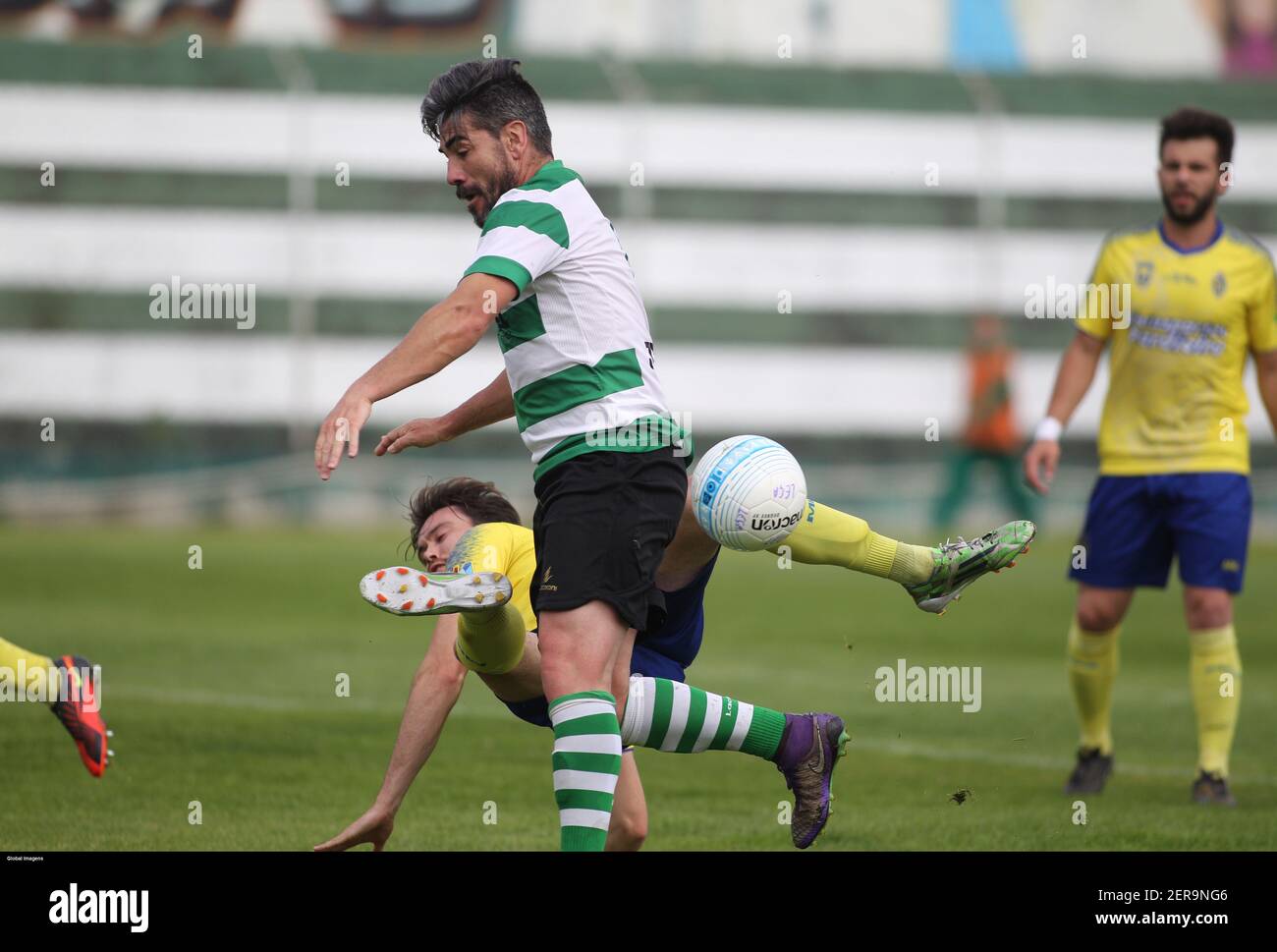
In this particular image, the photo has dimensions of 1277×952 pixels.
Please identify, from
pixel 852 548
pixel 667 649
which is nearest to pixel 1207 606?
pixel 852 548

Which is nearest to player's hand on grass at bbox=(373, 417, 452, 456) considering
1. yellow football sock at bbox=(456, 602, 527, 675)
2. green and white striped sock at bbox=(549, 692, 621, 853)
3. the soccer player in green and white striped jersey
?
the soccer player in green and white striped jersey

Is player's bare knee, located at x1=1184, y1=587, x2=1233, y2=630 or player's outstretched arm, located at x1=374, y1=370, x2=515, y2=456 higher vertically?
player's outstretched arm, located at x1=374, y1=370, x2=515, y2=456

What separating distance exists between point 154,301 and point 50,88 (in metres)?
5.08

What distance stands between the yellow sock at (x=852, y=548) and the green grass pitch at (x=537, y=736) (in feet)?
3.64

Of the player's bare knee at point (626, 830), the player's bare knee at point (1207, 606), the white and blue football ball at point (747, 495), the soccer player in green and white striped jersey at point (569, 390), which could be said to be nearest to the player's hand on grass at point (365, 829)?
the player's bare knee at point (626, 830)

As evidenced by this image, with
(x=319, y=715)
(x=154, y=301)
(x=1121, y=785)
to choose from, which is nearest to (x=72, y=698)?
(x=319, y=715)

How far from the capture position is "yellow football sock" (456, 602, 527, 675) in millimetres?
4598

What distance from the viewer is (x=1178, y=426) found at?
282 inches

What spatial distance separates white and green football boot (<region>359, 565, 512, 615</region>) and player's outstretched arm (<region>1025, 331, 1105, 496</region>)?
11.0 ft

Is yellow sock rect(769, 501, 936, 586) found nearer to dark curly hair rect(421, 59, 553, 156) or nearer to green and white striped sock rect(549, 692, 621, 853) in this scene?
green and white striped sock rect(549, 692, 621, 853)

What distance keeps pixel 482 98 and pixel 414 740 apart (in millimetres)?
1853

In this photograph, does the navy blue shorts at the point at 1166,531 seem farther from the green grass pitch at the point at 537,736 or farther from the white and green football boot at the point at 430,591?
the white and green football boot at the point at 430,591

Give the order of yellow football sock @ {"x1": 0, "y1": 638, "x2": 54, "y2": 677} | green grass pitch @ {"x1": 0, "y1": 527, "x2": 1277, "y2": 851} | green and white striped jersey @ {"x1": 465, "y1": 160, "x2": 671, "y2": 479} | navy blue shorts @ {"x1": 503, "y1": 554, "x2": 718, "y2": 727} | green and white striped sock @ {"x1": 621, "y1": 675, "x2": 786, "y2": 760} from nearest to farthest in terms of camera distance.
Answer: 1. green and white striped jersey @ {"x1": 465, "y1": 160, "x2": 671, "y2": 479}
2. green and white striped sock @ {"x1": 621, "y1": 675, "x2": 786, "y2": 760}
3. navy blue shorts @ {"x1": 503, "y1": 554, "x2": 718, "y2": 727}
4. yellow football sock @ {"x1": 0, "y1": 638, "x2": 54, "y2": 677}
5. green grass pitch @ {"x1": 0, "y1": 527, "x2": 1277, "y2": 851}

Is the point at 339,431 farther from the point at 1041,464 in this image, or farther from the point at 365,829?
the point at 1041,464
